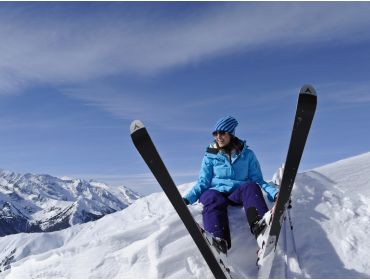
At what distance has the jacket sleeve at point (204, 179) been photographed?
679 cm

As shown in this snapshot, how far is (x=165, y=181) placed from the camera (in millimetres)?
4512

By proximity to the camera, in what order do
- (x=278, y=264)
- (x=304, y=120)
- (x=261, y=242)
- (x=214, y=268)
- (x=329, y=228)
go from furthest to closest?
(x=329, y=228), (x=278, y=264), (x=261, y=242), (x=214, y=268), (x=304, y=120)

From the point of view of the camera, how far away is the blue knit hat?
6566 millimetres

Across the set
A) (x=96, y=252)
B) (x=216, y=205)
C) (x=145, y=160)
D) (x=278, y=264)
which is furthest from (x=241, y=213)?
(x=145, y=160)

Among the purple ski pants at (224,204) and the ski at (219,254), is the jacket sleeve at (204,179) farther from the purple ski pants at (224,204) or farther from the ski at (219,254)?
the ski at (219,254)

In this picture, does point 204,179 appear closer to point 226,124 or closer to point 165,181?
point 226,124

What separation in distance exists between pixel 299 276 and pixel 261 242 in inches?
24.9

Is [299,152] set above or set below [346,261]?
above

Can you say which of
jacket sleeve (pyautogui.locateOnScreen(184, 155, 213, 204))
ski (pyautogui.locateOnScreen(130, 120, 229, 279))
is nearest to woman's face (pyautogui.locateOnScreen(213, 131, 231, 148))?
jacket sleeve (pyautogui.locateOnScreen(184, 155, 213, 204))

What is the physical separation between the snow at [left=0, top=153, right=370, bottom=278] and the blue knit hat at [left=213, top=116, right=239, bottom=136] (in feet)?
3.82

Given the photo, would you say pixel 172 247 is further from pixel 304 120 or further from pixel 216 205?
pixel 304 120

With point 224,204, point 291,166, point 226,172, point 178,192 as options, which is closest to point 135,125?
point 178,192

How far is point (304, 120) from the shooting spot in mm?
4391

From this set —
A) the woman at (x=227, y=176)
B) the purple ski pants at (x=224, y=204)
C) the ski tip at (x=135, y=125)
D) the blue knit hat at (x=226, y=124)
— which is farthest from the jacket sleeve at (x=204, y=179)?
the ski tip at (x=135, y=125)
